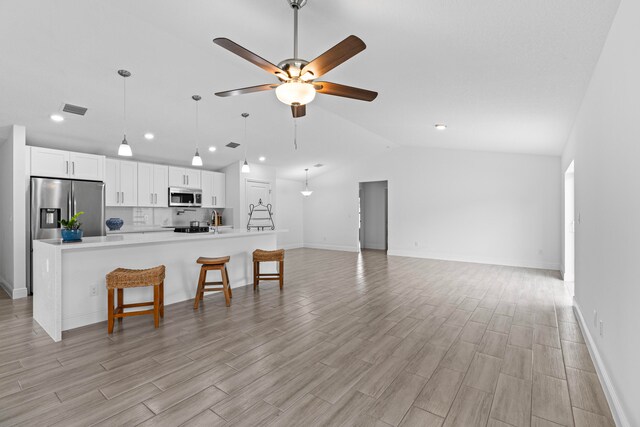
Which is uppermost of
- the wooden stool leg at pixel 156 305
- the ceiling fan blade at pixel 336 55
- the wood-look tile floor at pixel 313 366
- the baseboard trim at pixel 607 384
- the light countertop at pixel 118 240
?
the ceiling fan blade at pixel 336 55

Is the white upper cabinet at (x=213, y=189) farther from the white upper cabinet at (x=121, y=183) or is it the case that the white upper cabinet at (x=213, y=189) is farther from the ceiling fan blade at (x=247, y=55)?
the ceiling fan blade at (x=247, y=55)

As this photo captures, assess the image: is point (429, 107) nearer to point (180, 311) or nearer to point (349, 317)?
point (349, 317)

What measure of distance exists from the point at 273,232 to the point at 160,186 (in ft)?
9.60

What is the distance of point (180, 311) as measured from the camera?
3.71 meters

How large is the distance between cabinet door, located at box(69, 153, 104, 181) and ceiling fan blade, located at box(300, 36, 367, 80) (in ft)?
16.0

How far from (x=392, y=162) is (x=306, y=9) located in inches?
265

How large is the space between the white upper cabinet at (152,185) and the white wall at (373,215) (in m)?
6.12

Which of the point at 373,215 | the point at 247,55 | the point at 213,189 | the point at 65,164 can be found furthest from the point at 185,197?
the point at 373,215

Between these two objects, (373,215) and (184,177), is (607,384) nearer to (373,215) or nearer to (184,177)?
(184,177)

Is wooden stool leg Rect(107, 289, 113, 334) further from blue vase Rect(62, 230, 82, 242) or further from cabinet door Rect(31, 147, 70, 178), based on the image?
cabinet door Rect(31, 147, 70, 178)

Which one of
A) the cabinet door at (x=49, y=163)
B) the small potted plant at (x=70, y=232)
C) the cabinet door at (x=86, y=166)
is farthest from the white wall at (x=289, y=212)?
the small potted plant at (x=70, y=232)

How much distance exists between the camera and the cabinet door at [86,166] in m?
5.03

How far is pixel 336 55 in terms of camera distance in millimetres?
2014

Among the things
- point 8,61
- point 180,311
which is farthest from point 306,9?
point 180,311
